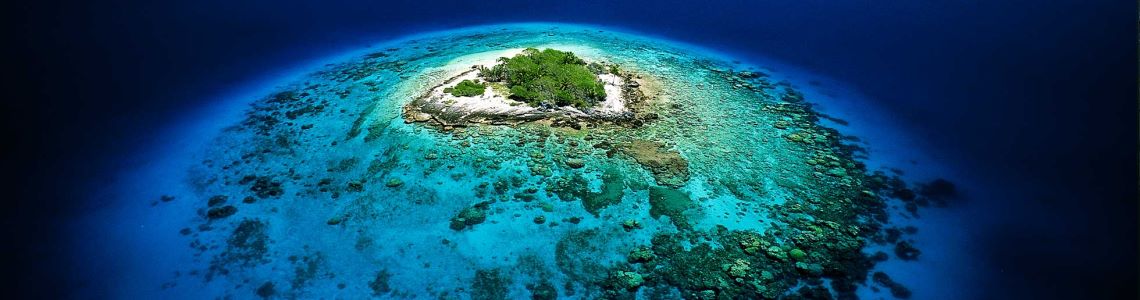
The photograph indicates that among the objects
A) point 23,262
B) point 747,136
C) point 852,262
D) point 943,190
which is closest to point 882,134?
point 943,190

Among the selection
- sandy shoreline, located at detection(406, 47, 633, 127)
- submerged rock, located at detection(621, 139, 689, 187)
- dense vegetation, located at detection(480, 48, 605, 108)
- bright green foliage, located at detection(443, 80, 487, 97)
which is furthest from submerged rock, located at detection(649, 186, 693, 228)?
bright green foliage, located at detection(443, 80, 487, 97)

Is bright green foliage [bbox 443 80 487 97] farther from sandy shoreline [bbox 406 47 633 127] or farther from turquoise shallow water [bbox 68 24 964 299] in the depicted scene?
turquoise shallow water [bbox 68 24 964 299]

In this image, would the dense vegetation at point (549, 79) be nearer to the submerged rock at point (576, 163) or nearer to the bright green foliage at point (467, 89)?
the bright green foliage at point (467, 89)

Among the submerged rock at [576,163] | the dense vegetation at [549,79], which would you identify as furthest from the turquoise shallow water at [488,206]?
the dense vegetation at [549,79]

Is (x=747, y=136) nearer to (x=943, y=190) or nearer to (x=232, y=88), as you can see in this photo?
(x=943, y=190)

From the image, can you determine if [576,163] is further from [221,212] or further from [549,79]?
[221,212]

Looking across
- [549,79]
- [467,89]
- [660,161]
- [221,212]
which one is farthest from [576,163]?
[221,212]
